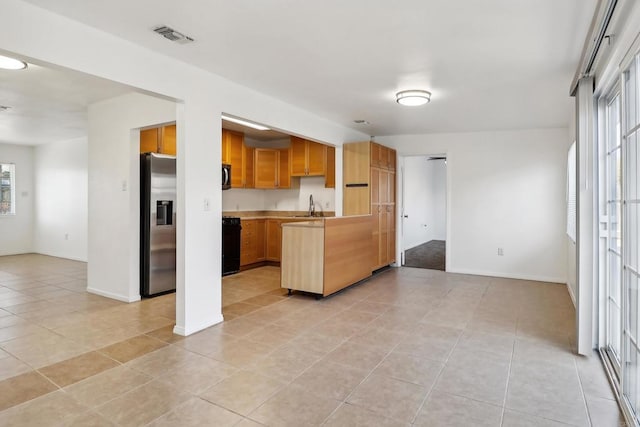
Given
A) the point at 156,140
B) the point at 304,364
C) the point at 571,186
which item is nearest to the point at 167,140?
the point at 156,140

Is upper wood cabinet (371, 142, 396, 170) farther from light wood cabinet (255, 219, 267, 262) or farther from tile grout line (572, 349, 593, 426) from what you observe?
tile grout line (572, 349, 593, 426)

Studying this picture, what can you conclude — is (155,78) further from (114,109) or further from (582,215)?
(582,215)

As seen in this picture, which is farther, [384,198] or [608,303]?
[384,198]

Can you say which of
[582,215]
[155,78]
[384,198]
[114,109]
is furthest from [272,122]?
[582,215]

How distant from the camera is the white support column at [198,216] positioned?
3.24 meters

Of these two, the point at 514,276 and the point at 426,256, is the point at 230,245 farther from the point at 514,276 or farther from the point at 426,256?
the point at 514,276

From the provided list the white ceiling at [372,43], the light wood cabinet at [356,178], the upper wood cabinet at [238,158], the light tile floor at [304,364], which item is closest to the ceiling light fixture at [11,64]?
the white ceiling at [372,43]

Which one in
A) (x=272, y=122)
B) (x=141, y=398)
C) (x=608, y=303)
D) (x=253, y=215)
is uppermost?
(x=272, y=122)

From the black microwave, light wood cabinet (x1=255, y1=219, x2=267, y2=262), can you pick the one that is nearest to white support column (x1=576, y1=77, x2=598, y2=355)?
the black microwave

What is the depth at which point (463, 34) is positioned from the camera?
263 cm

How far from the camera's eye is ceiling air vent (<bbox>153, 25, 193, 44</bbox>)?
8.47 feet

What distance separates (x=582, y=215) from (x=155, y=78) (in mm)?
3592

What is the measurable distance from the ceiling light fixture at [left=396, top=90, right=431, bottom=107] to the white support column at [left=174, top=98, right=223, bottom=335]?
6.53 ft

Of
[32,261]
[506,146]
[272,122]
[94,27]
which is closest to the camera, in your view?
[94,27]
